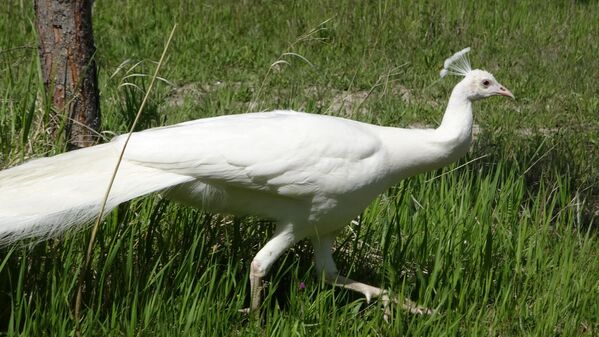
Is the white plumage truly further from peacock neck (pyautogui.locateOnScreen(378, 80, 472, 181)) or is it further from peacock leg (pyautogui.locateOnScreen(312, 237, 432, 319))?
peacock leg (pyautogui.locateOnScreen(312, 237, 432, 319))

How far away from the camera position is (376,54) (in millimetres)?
8023

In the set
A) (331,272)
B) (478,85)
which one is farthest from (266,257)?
(478,85)

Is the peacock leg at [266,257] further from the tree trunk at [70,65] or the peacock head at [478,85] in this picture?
the tree trunk at [70,65]

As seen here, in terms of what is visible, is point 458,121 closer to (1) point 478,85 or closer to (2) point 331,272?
(1) point 478,85

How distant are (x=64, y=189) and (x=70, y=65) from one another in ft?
4.17

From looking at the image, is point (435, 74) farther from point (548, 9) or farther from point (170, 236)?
point (170, 236)

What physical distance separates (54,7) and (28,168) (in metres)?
1.16

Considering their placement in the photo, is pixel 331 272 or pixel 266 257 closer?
pixel 266 257

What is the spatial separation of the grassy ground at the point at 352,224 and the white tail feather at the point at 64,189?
15 centimetres

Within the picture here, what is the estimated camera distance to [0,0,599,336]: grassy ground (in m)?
3.77

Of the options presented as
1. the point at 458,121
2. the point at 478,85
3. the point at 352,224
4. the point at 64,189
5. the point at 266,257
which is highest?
the point at 478,85

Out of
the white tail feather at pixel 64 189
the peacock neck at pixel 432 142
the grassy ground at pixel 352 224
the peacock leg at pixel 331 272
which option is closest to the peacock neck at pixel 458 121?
the peacock neck at pixel 432 142

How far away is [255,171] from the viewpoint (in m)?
3.71

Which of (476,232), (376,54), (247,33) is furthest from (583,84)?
(476,232)
